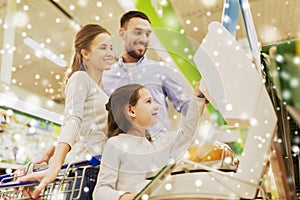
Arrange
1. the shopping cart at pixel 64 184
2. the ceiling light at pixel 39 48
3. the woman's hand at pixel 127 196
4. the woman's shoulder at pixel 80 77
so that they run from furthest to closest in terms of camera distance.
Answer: the ceiling light at pixel 39 48
the woman's shoulder at pixel 80 77
the shopping cart at pixel 64 184
the woman's hand at pixel 127 196

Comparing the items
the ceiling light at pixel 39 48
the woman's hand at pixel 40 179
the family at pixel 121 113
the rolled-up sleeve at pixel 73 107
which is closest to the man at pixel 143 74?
the family at pixel 121 113

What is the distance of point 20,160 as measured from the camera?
307 cm

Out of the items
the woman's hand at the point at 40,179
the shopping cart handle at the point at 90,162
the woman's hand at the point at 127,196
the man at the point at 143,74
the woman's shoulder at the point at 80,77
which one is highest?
the man at the point at 143,74

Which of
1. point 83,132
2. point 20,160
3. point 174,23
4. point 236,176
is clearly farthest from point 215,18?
point 236,176

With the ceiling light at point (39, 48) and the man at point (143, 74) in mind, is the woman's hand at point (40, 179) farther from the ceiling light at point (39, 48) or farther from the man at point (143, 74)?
the ceiling light at point (39, 48)

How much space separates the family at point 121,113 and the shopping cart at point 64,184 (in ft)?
0.07

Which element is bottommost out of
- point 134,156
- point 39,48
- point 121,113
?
point 134,156

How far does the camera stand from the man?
1.14 m

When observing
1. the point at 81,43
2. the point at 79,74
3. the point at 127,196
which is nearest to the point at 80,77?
the point at 79,74

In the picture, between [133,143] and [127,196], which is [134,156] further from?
[127,196]

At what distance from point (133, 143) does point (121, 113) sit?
0.35 feet

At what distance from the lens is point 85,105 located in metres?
1.10

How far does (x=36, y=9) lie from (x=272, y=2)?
7.19 feet

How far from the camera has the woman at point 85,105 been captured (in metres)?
0.97
